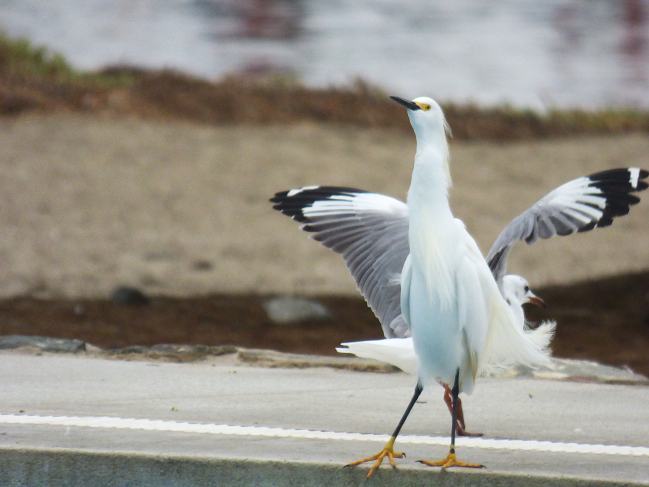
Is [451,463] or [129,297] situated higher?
[451,463]

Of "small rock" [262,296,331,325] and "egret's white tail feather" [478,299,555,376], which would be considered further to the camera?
"small rock" [262,296,331,325]

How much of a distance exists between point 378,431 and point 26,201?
266 inches

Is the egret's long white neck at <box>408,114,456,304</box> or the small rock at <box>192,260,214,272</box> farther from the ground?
the egret's long white neck at <box>408,114,456,304</box>

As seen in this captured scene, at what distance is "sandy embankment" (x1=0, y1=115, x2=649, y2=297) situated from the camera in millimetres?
7645

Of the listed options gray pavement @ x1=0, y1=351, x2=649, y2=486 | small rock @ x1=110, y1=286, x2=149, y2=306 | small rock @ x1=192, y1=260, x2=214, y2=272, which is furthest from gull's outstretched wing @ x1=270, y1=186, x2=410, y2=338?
small rock @ x1=192, y1=260, x2=214, y2=272

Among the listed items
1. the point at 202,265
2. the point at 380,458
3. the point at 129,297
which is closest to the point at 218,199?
the point at 202,265

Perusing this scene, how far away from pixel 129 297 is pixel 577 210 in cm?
442

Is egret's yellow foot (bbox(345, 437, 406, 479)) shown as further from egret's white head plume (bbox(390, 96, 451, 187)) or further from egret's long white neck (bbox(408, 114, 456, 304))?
egret's white head plume (bbox(390, 96, 451, 187))

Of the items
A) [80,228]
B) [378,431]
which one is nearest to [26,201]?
[80,228]

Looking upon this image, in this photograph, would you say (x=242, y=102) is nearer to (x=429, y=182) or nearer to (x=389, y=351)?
(x=389, y=351)

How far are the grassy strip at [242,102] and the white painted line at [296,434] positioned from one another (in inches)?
330

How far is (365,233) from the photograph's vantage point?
332 centimetres

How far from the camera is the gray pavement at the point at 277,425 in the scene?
2508mm

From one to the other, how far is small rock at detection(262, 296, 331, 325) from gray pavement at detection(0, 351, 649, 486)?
233 centimetres
